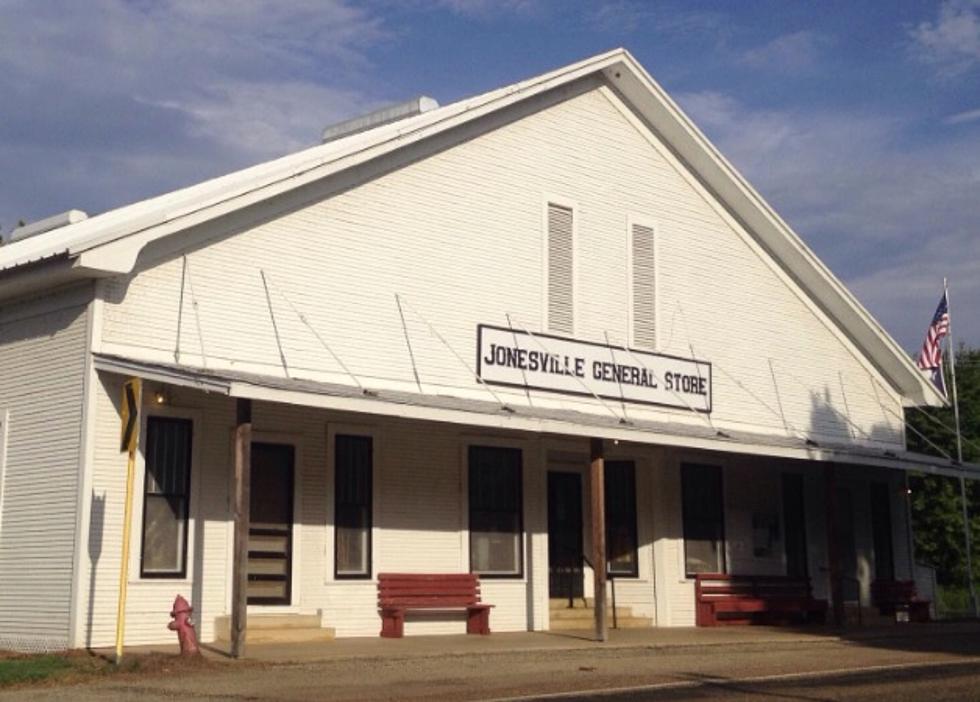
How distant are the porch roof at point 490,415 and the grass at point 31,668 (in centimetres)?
331

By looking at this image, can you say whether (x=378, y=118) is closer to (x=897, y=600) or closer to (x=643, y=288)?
Result: (x=643, y=288)

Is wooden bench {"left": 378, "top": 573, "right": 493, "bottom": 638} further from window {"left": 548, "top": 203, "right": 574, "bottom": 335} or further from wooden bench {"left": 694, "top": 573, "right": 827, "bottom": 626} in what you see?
wooden bench {"left": 694, "top": 573, "right": 827, "bottom": 626}

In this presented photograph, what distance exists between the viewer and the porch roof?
52.7 ft

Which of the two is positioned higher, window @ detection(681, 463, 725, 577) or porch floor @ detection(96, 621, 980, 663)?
window @ detection(681, 463, 725, 577)

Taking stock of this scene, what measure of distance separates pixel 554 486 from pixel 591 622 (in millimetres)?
2404

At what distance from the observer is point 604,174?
80.6 ft

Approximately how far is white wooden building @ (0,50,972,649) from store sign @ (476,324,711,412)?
0.20 feet

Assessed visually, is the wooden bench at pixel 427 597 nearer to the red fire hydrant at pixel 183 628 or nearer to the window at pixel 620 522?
the window at pixel 620 522

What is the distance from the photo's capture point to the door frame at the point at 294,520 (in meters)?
19.1

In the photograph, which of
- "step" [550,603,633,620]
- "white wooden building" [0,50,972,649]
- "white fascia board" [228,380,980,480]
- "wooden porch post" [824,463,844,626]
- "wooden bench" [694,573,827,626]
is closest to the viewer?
"white fascia board" [228,380,980,480]

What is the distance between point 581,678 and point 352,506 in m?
6.18

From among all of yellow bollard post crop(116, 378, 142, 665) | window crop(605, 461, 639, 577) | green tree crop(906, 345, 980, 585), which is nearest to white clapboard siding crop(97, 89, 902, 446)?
window crop(605, 461, 639, 577)

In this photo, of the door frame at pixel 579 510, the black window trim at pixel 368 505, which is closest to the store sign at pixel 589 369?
the door frame at pixel 579 510

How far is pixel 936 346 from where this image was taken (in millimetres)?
31281
